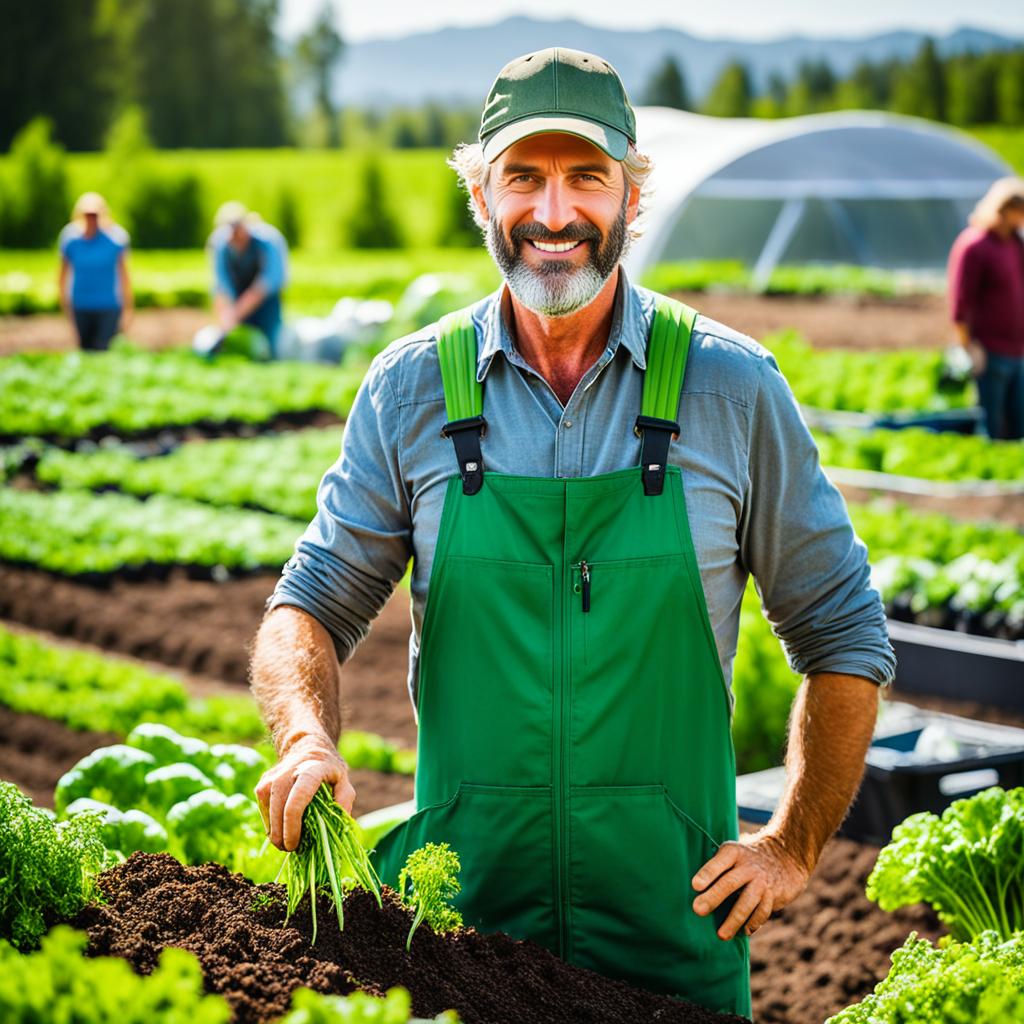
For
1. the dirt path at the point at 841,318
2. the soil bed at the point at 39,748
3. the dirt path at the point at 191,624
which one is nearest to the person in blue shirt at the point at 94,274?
the dirt path at the point at 191,624

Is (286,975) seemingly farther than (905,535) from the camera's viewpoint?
No

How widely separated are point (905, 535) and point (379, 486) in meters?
5.58

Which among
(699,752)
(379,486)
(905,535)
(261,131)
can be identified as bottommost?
(905,535)

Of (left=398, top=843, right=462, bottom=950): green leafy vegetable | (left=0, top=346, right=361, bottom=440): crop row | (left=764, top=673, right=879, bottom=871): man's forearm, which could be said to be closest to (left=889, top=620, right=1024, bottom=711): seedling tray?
(left=764, top=673, right=879, bottom=871): man's forearm

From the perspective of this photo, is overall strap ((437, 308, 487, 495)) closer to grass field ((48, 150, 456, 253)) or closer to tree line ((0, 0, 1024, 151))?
grass field ((48, 150, 456, 253))

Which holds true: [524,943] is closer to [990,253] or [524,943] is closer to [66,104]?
[990,253]

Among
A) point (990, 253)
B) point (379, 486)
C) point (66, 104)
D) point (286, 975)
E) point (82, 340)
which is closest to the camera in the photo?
point (286, 975)

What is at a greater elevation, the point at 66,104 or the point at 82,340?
the point at 66,104

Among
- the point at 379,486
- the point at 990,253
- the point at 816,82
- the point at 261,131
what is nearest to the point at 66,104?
the point at 261,131

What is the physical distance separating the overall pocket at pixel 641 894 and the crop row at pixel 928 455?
755 cm

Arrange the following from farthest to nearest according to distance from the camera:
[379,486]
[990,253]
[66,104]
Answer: [66,104] < [990,253] < [379,486]

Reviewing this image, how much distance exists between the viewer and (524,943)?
2273 mm

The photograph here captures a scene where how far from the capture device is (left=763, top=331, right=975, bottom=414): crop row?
1307 cm

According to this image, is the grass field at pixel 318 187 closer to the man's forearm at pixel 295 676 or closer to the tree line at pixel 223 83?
the tree line at pixel 223 83
